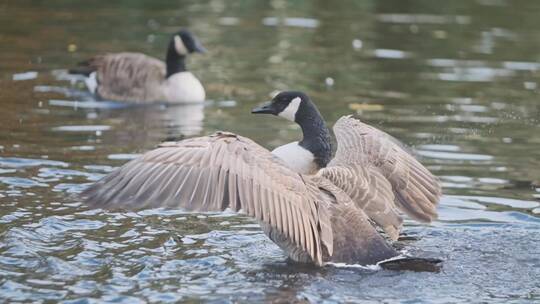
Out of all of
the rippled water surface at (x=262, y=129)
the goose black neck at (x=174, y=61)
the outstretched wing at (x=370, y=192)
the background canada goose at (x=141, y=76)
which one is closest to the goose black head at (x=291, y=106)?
the outstretched wing at (x=370, y=192)

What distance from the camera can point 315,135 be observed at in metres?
10.1

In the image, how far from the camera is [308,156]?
983cm

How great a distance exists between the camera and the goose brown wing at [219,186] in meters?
8.22

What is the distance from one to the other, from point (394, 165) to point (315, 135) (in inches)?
34.7

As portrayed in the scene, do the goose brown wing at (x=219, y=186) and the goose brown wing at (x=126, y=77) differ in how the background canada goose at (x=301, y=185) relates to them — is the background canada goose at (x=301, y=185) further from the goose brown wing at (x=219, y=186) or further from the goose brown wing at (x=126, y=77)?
the goose brown wing at (x=126, y=77)

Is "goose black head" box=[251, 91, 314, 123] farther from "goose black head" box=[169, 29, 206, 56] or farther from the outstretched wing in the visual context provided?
"goose black head" box=[169, 29, 206, 56]

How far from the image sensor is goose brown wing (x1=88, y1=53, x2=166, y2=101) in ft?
54.7

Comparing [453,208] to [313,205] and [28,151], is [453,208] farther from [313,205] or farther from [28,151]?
[28,151]

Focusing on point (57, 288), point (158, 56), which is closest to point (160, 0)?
point (158, 56)

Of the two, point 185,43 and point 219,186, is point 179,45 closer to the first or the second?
point 185,43

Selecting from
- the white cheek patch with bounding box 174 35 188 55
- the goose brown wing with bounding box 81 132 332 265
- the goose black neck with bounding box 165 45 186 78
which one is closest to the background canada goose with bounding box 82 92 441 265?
the goose brown wing with bounding box 81 132 332 265

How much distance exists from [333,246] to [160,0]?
48.8ft

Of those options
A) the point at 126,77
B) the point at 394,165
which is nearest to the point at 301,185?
the point at 394,165

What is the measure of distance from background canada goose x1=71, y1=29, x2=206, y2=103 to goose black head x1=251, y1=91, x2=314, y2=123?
5.91 metres
